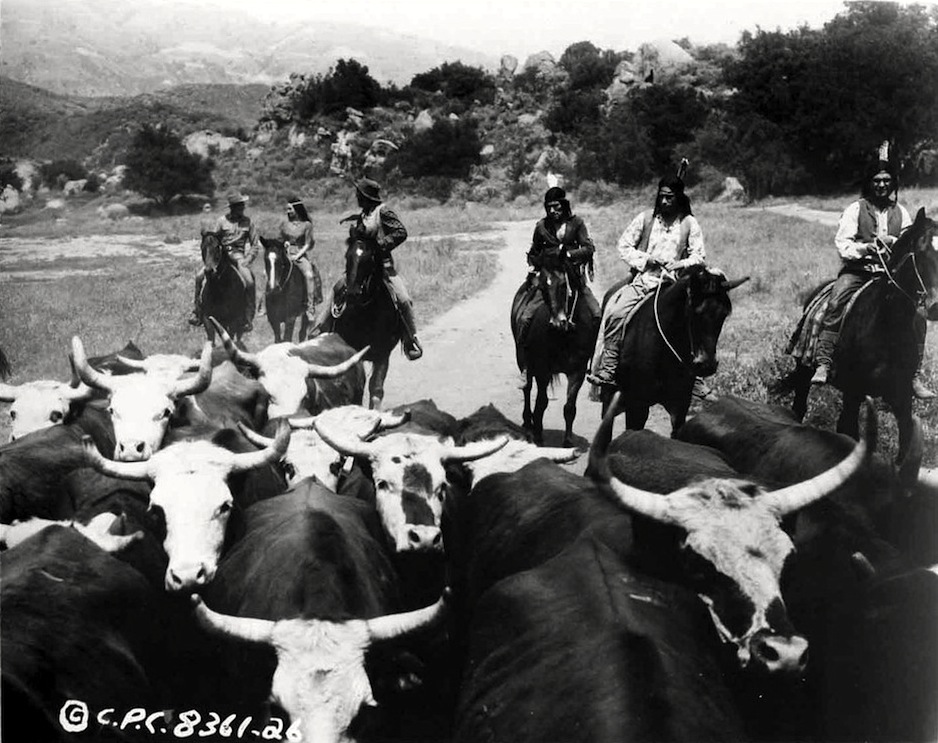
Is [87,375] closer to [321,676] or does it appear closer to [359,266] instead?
[321,676]

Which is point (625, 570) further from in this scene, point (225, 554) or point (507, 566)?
point (225, 554)

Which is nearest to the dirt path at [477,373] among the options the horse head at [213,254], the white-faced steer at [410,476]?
the horse head at [213,254]

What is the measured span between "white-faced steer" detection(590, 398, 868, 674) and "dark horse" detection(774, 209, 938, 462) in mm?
4221

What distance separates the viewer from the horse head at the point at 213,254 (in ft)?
40.9

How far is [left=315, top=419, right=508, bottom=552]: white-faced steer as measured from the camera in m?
4.75

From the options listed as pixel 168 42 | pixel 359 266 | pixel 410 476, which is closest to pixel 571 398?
pixel 359 266

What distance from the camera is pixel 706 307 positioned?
7.67m

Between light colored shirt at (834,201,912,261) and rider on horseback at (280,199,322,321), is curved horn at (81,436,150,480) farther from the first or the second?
rider on horseback at (280,199,322,321)

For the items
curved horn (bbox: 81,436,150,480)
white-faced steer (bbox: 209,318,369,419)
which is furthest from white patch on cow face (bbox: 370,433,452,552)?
white-faced steer (bbox: 209,318,369,419)

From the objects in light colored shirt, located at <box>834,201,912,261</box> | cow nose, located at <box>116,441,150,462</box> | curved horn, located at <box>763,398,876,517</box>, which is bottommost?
cow nose, located at <box>116,441,150,462</box>

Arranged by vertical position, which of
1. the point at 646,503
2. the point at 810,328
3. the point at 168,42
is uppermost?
the point at 168,42

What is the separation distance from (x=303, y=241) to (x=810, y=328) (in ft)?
26.6

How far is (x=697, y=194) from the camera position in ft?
37.3

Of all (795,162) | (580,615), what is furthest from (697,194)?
(580,615)
